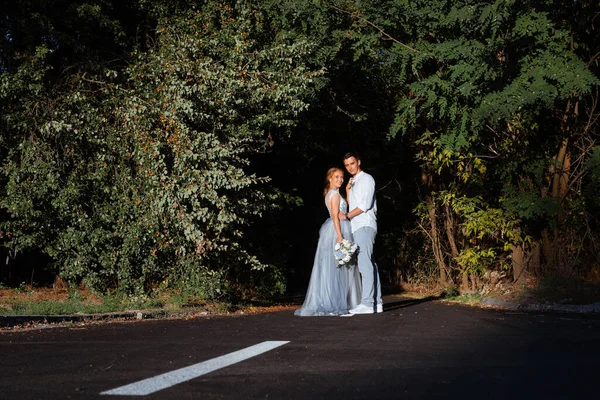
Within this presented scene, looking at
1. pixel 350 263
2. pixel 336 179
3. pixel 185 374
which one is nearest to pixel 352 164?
pixel 336 179

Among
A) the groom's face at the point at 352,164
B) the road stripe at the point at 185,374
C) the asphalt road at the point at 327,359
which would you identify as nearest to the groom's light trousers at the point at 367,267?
the groom's face at the point at 352,164

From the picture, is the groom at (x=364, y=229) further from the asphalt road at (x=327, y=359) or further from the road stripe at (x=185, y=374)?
the road stripe at (x=185, y=374)

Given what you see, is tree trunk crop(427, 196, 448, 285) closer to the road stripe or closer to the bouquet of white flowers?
the bouquet of white flowers

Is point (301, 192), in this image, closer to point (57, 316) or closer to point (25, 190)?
point (25, 190)

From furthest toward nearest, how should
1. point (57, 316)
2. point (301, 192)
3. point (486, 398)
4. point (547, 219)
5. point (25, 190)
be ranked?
1. point (301, 192)
2. point (547, 219)
3. point (25, 190)
4. point (57, 316)
5. point (486, 398)

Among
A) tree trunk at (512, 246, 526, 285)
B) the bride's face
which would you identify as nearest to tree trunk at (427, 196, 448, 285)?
tree trunk at (512, 246, 526, 285)

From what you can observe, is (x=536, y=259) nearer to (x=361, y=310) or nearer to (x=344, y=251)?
(x=361, y=310)

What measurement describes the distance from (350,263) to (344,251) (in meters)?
0.33

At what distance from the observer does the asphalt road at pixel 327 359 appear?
434 cm

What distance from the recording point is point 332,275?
1036 cm

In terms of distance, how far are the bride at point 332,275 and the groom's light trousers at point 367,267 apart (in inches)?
9.2

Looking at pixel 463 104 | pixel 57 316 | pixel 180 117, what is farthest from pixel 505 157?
pixel 57 316

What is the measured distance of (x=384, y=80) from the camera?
15.3m

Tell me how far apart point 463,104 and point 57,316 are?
21.2ft
